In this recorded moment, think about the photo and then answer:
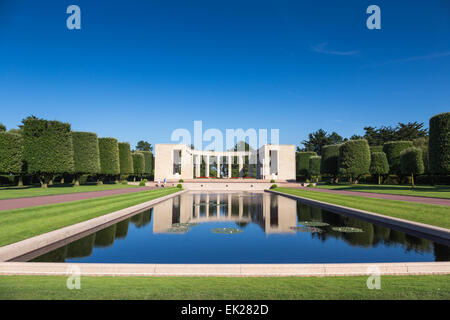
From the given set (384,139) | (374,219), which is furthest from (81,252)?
(384,139)

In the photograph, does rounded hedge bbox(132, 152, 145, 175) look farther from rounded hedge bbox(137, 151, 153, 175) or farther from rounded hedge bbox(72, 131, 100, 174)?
rounded hedge bbox(72, 131, 100, 174)

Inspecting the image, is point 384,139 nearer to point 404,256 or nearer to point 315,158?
point 315,158

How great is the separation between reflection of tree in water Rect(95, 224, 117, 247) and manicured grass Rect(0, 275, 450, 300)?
396 centimetres

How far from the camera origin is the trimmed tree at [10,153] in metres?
30.3

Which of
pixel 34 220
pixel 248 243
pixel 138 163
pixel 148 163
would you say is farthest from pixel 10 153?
pixel 148 163

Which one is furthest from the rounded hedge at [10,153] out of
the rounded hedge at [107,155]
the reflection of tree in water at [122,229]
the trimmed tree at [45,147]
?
the reflection of tree in water at [122,229]

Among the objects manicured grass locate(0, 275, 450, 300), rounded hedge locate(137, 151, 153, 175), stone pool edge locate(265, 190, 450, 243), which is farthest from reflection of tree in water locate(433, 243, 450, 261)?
rounded hedge locate(137, 151, 153, 175)

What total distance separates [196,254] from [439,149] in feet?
112

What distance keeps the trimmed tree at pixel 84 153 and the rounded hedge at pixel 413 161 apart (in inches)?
1941

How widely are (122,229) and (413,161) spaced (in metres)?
44.2

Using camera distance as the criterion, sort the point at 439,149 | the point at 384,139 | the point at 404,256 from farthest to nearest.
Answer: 1. the point at 384,139
2. the point at 439,149
3. the point at 404,256

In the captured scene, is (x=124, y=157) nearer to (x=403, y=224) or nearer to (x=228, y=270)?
(x=403, y=224)
